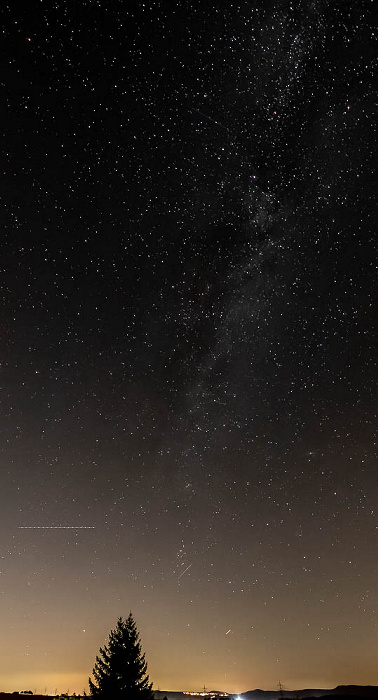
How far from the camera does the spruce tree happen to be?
77.0 ft

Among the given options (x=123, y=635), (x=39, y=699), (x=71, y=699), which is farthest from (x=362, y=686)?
(x=71, y=699)

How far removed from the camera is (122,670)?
24.2 m

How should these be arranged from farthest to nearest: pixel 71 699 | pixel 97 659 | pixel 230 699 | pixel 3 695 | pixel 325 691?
pixel 325 691
pixel 230 699
pixel 3 695
pixel 97 659
pixel 71 699

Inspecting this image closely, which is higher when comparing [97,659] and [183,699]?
[97,659]

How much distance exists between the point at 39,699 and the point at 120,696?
15101mm

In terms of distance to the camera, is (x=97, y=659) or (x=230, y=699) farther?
(x=230, y=699)

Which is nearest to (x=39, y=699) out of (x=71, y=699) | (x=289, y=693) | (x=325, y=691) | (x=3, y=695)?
(x=3, y=695)

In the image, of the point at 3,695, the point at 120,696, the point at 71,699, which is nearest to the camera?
the point at 71,699

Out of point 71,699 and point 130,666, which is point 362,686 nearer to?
point 130,666

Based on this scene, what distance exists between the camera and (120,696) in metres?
23.2

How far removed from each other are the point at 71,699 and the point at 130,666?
6686mm

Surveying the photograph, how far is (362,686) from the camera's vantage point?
73.8 meters

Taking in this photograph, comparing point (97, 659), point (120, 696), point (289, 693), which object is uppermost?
point (97, 659)

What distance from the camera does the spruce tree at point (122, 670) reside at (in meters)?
23.5
